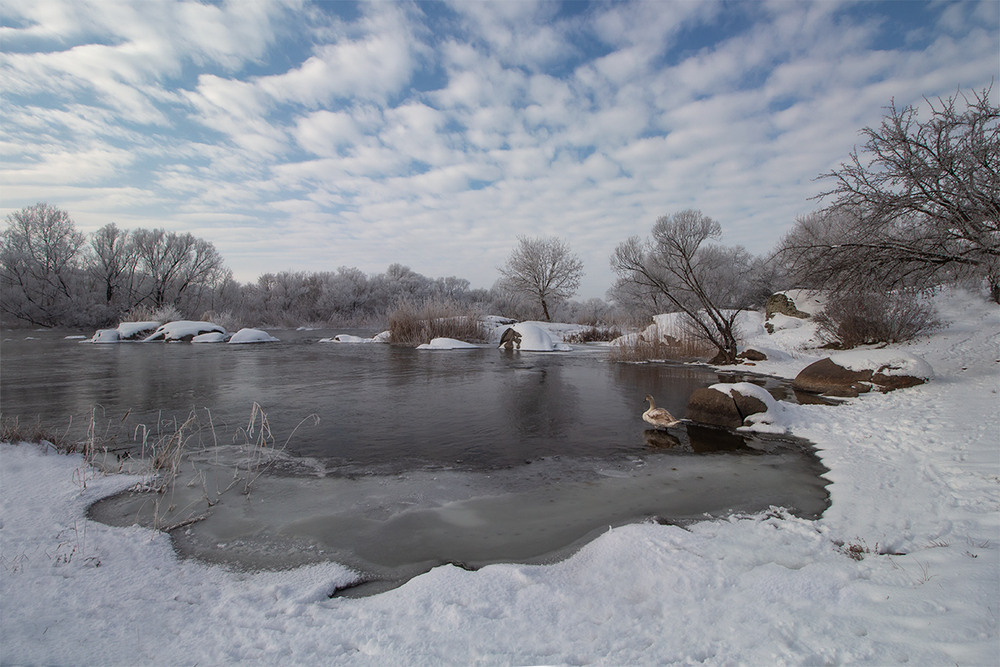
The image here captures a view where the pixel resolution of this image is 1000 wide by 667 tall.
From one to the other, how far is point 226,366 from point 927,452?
17.0 m

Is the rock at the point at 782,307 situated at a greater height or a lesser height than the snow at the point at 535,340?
greater

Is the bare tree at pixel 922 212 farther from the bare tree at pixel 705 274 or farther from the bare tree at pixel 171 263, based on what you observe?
the bare tree at pixel 171 263

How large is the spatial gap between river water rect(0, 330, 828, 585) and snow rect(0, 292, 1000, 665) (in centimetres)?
39

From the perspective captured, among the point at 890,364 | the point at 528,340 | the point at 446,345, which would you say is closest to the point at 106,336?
the point at 446,345

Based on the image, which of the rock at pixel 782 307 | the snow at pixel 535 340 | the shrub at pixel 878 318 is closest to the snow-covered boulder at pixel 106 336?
the snow at pixel 535 340

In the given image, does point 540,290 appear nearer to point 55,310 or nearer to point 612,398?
point 612,398

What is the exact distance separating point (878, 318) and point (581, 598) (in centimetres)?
1581

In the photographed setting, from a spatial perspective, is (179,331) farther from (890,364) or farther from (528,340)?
(890,364)

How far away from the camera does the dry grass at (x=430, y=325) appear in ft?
80.8

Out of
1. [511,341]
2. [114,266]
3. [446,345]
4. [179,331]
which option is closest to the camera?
[511,341]

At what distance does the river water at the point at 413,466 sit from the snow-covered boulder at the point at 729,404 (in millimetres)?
560

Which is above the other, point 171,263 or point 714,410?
point 171,263

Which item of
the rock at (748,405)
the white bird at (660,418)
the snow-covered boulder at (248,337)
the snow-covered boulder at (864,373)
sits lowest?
the white bird at (660,418)

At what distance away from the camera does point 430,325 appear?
2472 centimetres
